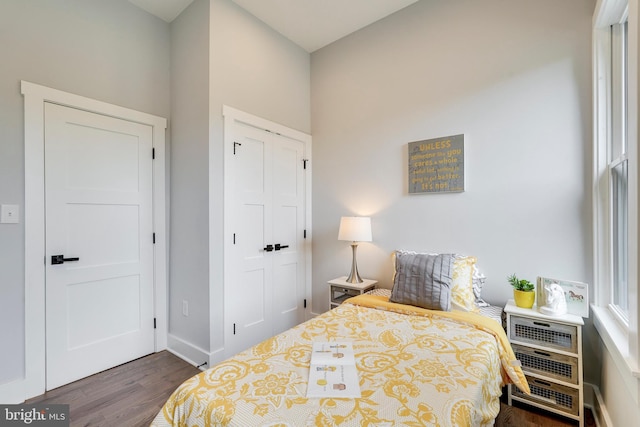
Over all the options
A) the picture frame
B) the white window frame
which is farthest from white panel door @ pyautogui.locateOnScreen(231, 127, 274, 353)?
the white window frame

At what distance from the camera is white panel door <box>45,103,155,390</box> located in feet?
7.00

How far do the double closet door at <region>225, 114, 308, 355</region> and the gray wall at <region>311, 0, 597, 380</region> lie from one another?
334 millimetres

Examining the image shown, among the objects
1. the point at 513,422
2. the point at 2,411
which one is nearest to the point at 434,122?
the point at 513,422

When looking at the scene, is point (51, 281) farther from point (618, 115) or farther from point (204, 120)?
point (618, 115)

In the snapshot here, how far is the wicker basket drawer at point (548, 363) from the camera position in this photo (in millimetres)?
1751

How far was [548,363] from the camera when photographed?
1828 mm

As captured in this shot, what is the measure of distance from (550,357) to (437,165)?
1533mm

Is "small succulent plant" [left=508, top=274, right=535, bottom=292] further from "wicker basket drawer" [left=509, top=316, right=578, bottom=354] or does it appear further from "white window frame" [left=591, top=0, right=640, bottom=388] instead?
"white window frame" [left=591, top=0, right=640, bottom=388]

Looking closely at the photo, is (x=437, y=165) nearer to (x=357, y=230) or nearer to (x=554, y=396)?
(x=357, y=230)

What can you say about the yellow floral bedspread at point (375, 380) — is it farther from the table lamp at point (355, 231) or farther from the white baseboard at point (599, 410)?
the table lamp at point (355, 231)

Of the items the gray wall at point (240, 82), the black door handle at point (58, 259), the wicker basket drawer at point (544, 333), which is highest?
the gray wall at point (240, 82)

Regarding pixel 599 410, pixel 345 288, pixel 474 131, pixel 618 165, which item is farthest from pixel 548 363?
pixel 474 131

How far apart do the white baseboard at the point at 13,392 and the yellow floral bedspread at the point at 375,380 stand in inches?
61.4

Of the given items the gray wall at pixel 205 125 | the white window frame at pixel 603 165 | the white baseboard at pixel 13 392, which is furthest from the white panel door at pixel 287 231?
the white window frame at pixel 603 165
